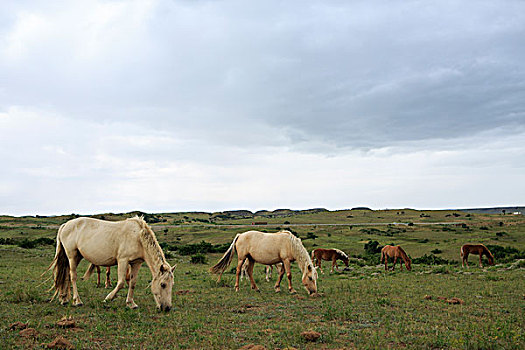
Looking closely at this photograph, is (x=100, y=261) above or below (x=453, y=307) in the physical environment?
above

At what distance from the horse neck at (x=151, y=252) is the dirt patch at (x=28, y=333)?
10.3 feet

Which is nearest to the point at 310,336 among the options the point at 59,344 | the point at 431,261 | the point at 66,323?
the point at 59,344

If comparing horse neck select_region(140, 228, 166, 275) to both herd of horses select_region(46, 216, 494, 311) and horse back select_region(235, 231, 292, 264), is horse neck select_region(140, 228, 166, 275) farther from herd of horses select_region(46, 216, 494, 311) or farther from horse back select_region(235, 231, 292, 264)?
horse back select_region(235, 231, 292, 264)

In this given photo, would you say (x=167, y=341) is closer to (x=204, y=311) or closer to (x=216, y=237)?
(x=204, y=311)

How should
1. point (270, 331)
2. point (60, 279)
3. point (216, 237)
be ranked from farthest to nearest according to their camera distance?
point (216, 237) → point (60, 279) → point (270, 331)

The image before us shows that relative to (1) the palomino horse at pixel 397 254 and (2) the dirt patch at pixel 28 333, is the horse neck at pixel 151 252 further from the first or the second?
(1) the palomino horse at pixel 397 254

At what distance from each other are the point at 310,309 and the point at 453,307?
167 inches

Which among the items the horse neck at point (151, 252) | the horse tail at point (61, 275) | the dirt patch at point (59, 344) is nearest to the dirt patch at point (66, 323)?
the dirt patch at point (59, 344)

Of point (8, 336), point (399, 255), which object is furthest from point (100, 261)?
point (399, 255)

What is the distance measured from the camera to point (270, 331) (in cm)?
768

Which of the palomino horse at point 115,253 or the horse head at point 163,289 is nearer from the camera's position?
the horse head at point 163,289

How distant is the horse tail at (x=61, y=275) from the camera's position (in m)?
10.6

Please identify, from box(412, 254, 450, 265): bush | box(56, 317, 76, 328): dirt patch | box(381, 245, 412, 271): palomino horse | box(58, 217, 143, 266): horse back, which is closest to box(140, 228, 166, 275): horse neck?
box(58, 217, 143, 266): horse back

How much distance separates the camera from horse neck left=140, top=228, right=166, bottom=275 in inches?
386
